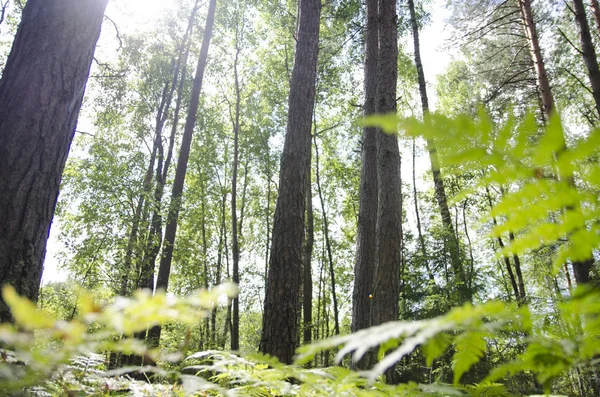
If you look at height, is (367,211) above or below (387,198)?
above

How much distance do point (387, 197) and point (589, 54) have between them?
5.69 meters

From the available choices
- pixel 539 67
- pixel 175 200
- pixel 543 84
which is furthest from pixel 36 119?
pixel 539 67

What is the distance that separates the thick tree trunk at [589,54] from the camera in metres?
6.73

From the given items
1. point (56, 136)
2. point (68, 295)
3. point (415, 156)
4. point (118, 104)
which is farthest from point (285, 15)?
point (56, 136)

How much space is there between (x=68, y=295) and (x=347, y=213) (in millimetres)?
15399

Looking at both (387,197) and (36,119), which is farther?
(387,197)

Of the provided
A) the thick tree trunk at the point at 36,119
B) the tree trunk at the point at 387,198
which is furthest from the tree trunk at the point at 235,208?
the thick tree trunk at the point at 36,119

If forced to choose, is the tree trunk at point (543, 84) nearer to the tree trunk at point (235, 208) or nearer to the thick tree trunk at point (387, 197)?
the thick tree trunk at point (387, 197)

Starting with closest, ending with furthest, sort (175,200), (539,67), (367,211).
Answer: (367,211), (539,67), (175,200)

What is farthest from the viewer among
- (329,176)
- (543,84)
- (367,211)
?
(329,176)

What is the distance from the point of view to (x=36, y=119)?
2361mm

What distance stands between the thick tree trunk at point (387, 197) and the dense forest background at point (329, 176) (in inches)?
1.0

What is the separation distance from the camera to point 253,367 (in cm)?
155

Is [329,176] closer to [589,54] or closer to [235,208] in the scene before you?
[235,208]
